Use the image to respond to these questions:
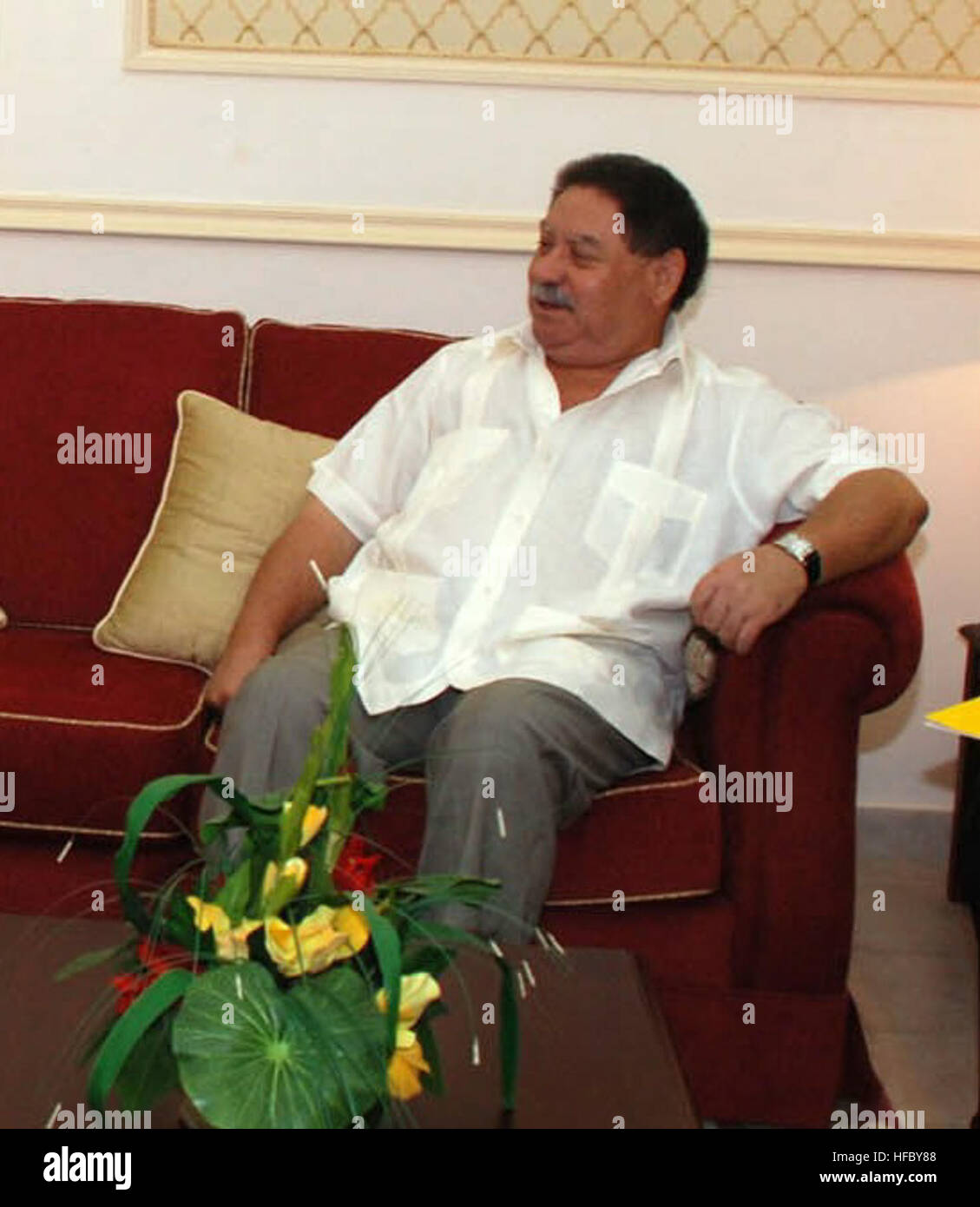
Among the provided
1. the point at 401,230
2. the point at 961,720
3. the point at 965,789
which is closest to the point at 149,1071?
the point at 961,720

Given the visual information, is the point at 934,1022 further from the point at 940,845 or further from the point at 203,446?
the point at 203,446

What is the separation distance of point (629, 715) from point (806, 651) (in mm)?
231

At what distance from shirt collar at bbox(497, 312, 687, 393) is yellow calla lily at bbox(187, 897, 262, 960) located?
143 cm

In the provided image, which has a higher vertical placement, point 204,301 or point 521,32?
point 521,32

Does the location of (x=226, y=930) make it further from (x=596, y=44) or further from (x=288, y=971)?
(x=596, y=44)

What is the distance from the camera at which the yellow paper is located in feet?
6.21

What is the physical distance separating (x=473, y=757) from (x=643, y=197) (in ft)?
2.92

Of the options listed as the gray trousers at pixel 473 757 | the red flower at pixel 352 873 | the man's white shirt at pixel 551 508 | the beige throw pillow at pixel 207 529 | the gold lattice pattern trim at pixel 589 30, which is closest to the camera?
the red flower at pixel 352 873

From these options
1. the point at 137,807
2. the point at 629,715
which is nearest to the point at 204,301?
the point at 629,715

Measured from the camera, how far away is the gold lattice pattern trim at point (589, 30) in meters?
3.40

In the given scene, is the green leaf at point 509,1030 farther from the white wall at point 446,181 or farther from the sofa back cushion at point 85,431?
the white wall at point 446,181

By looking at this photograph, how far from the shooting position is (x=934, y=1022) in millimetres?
2865

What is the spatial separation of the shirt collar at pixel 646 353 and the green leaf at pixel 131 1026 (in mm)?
1486

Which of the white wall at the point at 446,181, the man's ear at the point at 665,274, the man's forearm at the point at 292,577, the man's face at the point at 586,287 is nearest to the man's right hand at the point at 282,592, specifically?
the man's forearm at the point at 292,577
